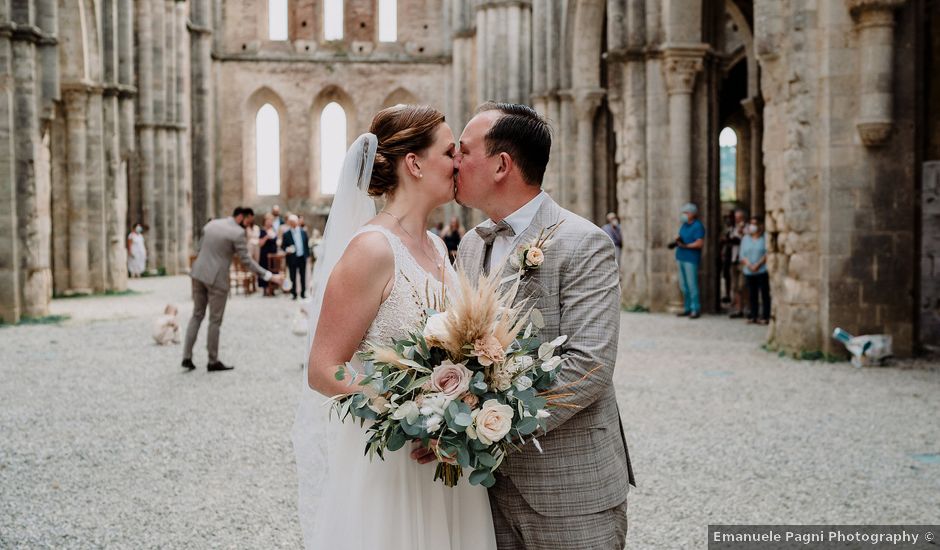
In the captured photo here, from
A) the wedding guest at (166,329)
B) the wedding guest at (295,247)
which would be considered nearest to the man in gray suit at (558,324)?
the wedding guest at (166,329)

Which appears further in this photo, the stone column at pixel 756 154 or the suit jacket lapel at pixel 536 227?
the stone column at pixel 756 154

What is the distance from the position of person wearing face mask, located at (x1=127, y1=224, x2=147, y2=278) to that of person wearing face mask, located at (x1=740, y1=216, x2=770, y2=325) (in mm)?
17323

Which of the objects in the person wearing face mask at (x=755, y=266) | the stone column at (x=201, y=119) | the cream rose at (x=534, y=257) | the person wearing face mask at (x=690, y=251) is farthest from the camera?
the stone column at (x=201, y=119)

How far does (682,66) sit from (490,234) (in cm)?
1359

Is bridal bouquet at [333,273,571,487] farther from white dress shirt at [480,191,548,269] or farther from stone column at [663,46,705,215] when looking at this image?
stone column at [663,46,705,215]

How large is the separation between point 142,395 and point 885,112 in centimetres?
762

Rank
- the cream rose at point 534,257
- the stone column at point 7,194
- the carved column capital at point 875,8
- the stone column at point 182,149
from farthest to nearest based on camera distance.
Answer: the stone column at point 182,149, the stone column at point 7,194, the carved column capital at point 875,8, the cream rose at point 534,257

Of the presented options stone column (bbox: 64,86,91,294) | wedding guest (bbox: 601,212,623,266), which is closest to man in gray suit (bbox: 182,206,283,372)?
wedding guest (bbox: 601,212,623,266)

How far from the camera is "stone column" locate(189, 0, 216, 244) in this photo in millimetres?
32938

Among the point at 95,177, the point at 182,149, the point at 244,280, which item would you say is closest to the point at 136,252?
the point at 182,149

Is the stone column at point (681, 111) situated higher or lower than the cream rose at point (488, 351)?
higher

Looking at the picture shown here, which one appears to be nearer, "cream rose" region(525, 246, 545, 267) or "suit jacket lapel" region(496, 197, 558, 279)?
"cream rose" region(525, 246, 545, 267)

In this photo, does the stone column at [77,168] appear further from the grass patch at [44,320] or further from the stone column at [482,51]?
the stone column at [482,51]

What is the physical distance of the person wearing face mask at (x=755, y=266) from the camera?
13.4 metres
